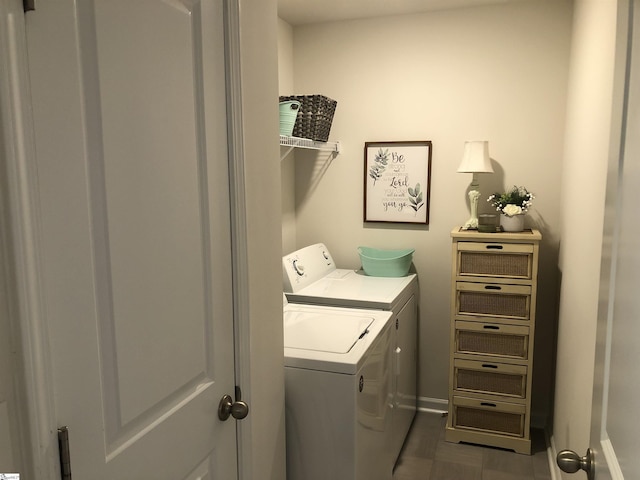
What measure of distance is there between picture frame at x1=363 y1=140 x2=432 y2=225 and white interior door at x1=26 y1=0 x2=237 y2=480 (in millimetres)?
2045

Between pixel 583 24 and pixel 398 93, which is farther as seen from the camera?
pixel 398 93

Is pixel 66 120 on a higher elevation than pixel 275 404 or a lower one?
higher

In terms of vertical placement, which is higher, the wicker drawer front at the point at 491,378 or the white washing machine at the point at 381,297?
the white washing machine at the point at 381,297

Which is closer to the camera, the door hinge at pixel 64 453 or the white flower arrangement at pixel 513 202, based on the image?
the door hinge at pixel 64 453

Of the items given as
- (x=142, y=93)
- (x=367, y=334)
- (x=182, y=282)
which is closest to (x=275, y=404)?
→ (x=367, y=334)

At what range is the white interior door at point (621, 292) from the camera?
2.54 ft

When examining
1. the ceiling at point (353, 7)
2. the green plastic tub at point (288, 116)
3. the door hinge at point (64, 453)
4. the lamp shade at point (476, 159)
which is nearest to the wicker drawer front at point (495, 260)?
the lamp shade at point (476, 159)

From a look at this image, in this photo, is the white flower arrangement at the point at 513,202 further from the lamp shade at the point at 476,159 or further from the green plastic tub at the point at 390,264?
the green plastic tub at the point at 390,264

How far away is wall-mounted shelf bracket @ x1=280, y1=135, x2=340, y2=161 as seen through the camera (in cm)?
256

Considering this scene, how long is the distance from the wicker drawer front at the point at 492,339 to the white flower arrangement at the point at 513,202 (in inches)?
25.5

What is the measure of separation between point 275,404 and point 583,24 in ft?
7.03

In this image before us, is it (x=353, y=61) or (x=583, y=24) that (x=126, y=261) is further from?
(x=353, y=61)

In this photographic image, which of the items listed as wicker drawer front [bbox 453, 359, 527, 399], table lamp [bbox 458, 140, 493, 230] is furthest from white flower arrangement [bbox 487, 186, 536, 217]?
wicker drawer front [bbox 453, 359, 527, 399]

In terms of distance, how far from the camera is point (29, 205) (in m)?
0.75
